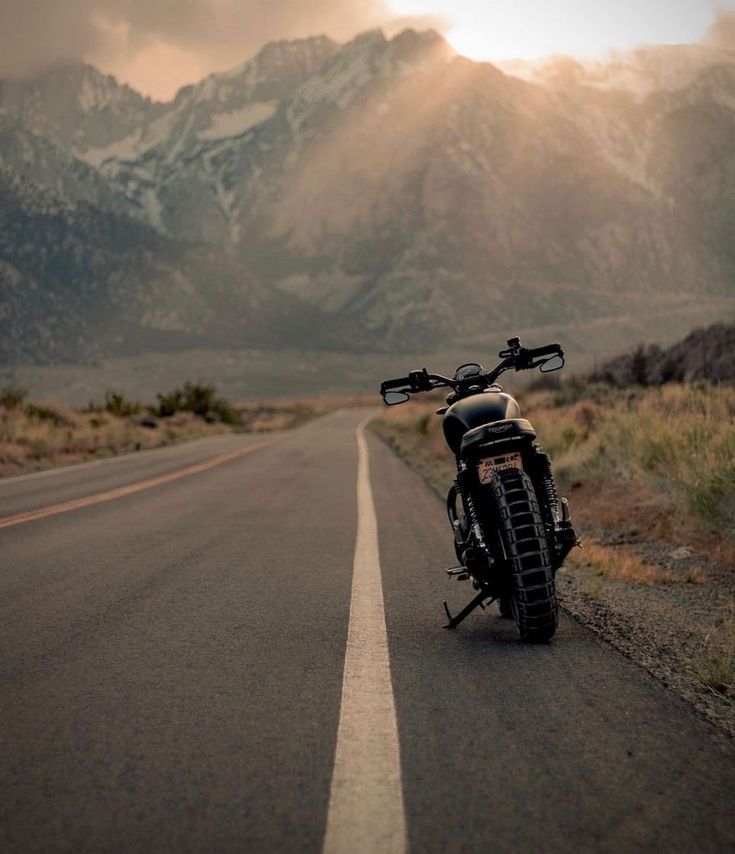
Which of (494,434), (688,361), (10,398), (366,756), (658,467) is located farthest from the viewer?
(688,361)

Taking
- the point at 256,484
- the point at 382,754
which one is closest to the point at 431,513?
the point at 256,484

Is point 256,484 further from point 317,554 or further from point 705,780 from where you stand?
point 705,780

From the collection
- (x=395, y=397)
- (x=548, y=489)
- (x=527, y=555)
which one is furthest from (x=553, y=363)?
(x=527, y=555)

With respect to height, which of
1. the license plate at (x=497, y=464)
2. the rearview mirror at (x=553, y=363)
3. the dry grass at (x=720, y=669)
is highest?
the rearview mirror at (x=553, y=363)

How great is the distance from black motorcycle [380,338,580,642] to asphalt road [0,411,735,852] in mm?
269

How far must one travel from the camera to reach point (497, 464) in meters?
5.14

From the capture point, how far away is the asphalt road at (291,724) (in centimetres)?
279

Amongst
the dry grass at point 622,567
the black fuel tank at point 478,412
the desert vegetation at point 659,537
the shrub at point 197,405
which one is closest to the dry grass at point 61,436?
the shrub at point 197,405

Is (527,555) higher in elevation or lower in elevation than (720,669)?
higher

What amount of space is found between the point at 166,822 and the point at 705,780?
70.4 inches

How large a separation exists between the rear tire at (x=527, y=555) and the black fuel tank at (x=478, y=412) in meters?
0.45

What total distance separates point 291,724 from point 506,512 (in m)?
1.73

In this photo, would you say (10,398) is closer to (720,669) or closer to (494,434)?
(494,434)

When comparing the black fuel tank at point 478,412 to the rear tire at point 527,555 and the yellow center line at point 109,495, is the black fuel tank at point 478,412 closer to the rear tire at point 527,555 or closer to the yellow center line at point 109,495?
the rear tire at point 527,555
